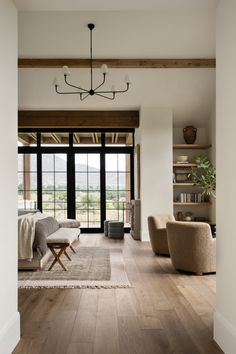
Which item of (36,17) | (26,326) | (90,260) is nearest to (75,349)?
(26,326)

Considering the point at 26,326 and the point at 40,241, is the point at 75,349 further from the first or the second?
the point at 40,241

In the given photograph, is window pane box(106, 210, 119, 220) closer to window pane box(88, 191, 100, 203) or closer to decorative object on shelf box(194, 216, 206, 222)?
window pane box(88, 191, 100, 203)

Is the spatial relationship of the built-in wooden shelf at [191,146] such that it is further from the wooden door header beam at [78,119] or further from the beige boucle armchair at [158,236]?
the beige boucle armchair at [158,236]

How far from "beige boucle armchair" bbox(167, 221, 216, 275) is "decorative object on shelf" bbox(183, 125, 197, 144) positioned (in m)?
4.17

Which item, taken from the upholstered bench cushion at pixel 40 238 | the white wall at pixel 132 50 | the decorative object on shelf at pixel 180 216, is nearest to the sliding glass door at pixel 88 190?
the white wall at pixel 132 50

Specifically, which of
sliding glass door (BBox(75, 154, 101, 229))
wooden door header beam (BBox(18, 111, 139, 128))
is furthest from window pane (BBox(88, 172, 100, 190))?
wooden door header beam (BBox(18, 111, 139, 128))

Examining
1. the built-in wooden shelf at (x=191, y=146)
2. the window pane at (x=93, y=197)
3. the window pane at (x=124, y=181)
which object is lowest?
the window pane at (x=93, y=197)

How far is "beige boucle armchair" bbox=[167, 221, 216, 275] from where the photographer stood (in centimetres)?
495

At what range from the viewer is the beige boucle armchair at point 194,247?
4.95 metres

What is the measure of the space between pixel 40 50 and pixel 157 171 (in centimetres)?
352

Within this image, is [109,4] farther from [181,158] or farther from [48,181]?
[48,181]

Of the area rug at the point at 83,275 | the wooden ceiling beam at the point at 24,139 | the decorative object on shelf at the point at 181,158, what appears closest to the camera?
the area rug at the point at 83,275
